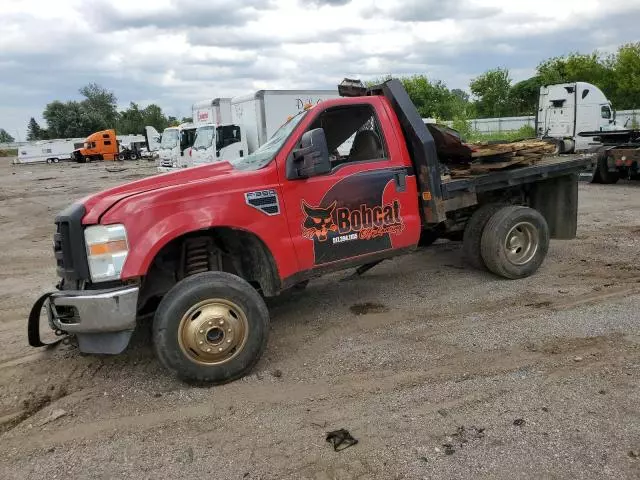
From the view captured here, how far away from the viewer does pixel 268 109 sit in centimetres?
2052

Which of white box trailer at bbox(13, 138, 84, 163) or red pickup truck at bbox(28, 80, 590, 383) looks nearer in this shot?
red pickup truck at bbox(28, 80, 590, 383)

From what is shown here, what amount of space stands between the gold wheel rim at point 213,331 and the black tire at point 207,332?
0.02 metres

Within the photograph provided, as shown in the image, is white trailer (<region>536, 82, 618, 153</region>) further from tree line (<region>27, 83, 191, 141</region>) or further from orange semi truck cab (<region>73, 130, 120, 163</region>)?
tree line (<region>27, 83, 191, 141</region>)

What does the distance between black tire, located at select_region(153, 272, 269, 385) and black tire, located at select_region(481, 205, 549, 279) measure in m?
3.08

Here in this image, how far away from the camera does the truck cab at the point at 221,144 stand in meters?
21.8

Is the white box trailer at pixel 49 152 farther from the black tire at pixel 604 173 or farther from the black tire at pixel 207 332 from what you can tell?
the black tire at pixel 207 332

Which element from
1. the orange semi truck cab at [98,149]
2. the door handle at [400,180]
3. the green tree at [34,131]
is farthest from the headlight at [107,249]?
the green tree at [34,131]

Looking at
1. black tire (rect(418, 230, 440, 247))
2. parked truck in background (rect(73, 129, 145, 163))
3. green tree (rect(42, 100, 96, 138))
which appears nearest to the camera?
black tire (rect(418, 230, 440, 247))

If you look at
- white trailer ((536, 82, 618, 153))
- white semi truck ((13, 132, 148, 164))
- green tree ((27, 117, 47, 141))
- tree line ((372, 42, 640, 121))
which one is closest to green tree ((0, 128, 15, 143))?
green tree ((27, 117, 47, 141))

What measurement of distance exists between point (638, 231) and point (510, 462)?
23.3 ft

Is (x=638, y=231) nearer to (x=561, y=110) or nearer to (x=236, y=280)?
(x=236, y=280)

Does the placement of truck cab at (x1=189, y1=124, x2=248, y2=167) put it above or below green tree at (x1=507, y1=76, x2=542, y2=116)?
below

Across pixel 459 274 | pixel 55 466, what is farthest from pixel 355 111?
pixel 55 466

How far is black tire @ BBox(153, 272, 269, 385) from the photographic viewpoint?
3.98 meters
